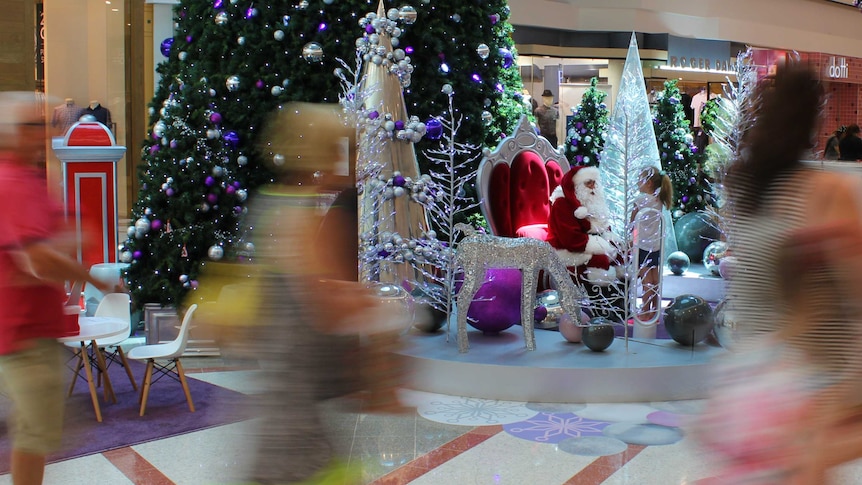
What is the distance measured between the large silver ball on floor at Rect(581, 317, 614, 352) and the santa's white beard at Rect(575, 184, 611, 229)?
117cm

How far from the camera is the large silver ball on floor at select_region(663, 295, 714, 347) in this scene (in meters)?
6.20

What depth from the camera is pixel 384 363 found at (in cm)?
257

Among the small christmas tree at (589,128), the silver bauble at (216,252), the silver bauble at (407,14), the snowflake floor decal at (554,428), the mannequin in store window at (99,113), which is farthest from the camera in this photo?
the mannequin in store window at (99,113)

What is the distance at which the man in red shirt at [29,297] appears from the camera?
10.4 ft

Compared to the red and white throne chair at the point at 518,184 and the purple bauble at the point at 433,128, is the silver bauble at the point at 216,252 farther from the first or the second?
the red and white throne chair at the point at 518,184

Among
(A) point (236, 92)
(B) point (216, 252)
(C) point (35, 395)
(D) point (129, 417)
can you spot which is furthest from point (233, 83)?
(C) point (35, 395)

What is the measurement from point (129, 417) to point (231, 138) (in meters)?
2.80

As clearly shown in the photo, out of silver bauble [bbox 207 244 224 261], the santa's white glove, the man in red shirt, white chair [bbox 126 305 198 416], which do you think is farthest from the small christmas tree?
the man in red shirt

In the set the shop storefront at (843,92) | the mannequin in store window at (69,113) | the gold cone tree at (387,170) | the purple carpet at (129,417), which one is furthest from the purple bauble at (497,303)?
the shop storefront at (843,92)

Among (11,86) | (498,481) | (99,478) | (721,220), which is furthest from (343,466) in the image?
(11,86)

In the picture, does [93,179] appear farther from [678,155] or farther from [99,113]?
[678,155]

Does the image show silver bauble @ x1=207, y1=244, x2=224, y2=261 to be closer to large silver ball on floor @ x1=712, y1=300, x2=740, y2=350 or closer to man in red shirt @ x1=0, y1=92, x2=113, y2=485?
large silver ball on floor @ x1=712, y1=300, x2=740, y2=350

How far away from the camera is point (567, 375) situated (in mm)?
5805

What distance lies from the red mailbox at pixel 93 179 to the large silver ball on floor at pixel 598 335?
4.23 metres
